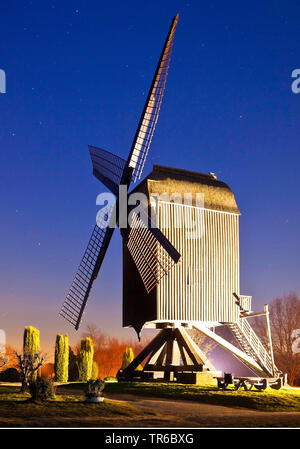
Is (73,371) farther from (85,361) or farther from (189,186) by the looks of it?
(189,186)

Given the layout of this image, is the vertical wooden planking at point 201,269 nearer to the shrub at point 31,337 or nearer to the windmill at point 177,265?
the windmill at point 177,265

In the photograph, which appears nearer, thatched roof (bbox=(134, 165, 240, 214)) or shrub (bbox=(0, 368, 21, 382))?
thatched roof (bbox=(134, 165, 240, 214))

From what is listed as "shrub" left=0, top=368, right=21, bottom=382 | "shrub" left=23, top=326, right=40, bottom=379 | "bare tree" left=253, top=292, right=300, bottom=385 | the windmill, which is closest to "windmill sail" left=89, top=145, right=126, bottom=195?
the windmill

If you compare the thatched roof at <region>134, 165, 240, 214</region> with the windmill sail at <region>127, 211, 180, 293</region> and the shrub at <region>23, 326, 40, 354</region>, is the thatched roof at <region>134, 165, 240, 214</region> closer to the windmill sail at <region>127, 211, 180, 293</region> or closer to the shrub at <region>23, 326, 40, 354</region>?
the windmill sail at <region>127, 211, 180, 293</region>

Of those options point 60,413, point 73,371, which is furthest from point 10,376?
point 60,413

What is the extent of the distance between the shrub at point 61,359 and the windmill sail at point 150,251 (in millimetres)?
10649

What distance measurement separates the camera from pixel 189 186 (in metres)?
30.3

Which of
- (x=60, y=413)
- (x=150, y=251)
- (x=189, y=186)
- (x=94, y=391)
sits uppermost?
(x=189, y=186)

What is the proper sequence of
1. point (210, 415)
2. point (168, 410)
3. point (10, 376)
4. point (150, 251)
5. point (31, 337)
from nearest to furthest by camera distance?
point (210, 415) → point (168, 410) → point (150, 251) → point (31, 337) → point (10, 376)

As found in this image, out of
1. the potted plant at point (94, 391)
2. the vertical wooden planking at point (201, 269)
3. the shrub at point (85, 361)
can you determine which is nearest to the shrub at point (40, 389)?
the potted plant at point (94, 391)

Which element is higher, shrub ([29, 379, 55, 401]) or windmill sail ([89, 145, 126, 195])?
windmill sail ([89, 145, 126, 195])

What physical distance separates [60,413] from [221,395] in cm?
851

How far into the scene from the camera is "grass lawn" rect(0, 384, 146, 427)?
14.7 meters
